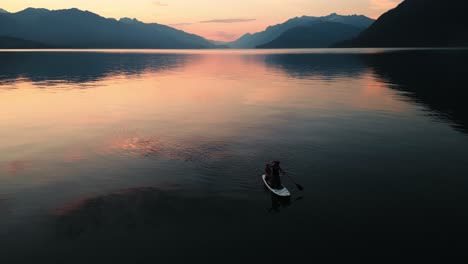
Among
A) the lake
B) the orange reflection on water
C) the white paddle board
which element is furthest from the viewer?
the orange reflection on water

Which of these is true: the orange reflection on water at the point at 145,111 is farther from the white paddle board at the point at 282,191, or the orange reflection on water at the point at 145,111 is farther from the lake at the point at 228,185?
A: the white paddle board at the point at 282,191

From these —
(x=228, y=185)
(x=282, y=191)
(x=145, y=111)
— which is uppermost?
(x=145, y=111)

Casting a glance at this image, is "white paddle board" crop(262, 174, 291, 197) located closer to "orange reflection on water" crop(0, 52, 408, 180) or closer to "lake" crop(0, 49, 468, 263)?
"lake" crop(0, 49, 468, 263)

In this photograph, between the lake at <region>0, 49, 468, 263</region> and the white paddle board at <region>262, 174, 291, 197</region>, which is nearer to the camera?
the lake at <region>0, 49, 468, 263</region>

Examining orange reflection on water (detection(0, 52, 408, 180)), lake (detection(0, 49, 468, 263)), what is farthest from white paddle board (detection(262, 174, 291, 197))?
orange reflection on water (detection(0, 52, 408, 180))

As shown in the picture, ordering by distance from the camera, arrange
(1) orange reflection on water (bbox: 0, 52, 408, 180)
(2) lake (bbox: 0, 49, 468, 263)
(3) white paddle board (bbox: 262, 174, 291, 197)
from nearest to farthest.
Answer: (2) lake (bbox: 0, 49, 468, 263) < (3) white paddle board (bbox: 262, 174, 291, 197) < (1) orange reflection on water (bbox: 0, 52, 408, 180)

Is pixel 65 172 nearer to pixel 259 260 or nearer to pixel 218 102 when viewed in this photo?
pixel 259 260

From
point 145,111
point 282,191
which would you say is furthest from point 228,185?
point 145,111

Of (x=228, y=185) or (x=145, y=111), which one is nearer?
(x=228, y=185)

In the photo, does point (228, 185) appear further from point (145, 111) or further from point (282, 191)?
point (145, 111)

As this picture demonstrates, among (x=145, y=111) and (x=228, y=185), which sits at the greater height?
(x=145, y=111)

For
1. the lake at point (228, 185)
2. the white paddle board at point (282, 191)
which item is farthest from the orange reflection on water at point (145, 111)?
the white paddle board at point (282, 191)

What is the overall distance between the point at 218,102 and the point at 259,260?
55.5m

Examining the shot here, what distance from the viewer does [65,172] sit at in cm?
3306
